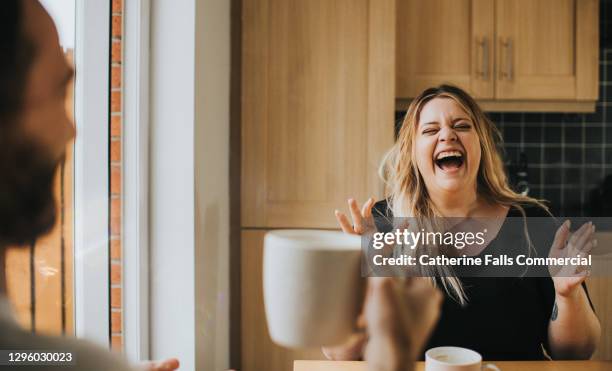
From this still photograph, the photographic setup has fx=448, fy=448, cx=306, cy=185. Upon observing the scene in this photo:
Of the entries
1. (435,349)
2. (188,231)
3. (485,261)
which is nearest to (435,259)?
(485,261)

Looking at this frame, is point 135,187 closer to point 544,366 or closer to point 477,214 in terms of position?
point 477,214

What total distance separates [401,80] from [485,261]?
66cm

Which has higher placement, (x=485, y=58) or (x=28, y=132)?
(x=485, y=58)

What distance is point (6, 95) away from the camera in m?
0.26

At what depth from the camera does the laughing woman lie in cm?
46

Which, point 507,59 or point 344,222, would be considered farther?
point 507,59

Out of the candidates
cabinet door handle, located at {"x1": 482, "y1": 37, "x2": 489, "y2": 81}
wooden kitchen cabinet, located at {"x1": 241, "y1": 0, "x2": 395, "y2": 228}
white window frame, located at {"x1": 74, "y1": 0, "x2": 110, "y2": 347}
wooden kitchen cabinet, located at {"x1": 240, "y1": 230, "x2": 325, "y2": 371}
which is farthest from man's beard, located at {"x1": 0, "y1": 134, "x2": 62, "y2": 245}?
cabinet door handle, located at {"x1": 482, "y1": 37, "x2": 489, "y2": 81}

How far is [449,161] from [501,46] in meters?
0.76

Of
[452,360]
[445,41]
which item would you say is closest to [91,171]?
[452,360]

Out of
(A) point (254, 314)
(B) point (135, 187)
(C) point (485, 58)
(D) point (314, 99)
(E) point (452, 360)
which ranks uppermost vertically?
(C) point (485, 58)

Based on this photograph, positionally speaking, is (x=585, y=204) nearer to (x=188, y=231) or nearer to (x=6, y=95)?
(x=188, y=231)

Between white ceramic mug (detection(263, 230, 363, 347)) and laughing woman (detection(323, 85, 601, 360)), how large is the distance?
170 millimetres

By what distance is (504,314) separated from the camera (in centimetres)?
56

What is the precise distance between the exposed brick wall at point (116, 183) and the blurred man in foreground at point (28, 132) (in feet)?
0.71
